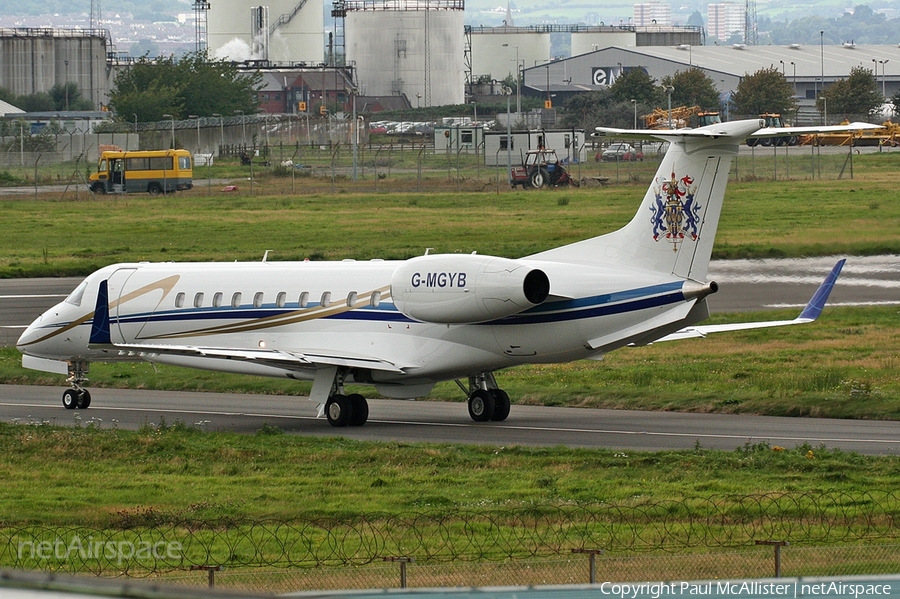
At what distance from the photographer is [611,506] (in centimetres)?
1883

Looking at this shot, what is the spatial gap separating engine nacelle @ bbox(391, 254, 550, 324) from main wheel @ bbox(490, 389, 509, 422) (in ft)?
7.89

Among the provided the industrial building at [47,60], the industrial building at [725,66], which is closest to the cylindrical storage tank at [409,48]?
the industrial building at [725,66]

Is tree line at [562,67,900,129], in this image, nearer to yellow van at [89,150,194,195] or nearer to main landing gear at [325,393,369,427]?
yellow van at [89,150,194,195]

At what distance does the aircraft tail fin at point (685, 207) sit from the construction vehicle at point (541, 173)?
6304 cm

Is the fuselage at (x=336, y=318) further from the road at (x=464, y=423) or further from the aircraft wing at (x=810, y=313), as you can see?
the aircraft wing at (x=810, y=313)

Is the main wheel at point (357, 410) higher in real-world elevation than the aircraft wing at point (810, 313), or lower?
lower

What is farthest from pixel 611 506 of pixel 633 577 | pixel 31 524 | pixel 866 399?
pixel 866 399

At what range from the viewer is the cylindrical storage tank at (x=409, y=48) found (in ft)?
582

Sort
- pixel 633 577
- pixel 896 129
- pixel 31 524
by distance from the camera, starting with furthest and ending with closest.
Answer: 1. pixel 896 129
2. pixel 31 524
3. pixel 633 577

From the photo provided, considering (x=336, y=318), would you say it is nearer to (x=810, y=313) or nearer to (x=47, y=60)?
(x=810, y=313)

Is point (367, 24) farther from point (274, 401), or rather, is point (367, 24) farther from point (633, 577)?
point (633, 577)

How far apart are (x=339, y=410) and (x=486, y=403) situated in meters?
3.05

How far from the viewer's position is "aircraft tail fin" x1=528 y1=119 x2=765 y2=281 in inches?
1028

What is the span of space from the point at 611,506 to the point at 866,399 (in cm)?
1184
